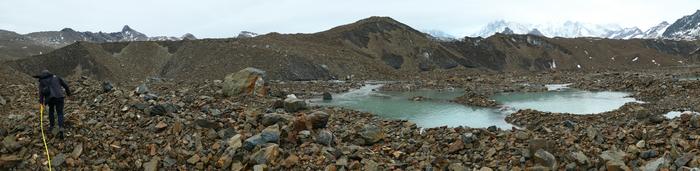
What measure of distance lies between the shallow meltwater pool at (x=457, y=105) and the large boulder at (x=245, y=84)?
613 centimetres

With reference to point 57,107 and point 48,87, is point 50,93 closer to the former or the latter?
point 48,87

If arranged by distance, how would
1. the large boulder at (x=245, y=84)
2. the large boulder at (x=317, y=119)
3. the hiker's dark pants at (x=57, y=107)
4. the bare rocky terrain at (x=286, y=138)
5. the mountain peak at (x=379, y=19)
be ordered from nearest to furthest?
the bare rocky terrain at (x=286, y=138) → the hiker's dark pants at (x=57, y=107) → the large boulder at (x=317, y=119) → the large boulder at (x=245, y=84) → the mountain peak at (x=379, y=19)

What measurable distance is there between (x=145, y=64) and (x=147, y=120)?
200 feet

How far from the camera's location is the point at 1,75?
32.1 m

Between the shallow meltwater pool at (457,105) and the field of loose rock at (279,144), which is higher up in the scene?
the field of loose rock at (279,144)

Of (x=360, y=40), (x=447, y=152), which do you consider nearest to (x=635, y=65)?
(x=360, y=40)

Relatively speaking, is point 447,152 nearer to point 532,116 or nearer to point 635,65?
point 532,116

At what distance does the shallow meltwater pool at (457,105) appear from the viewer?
31625 millimetres

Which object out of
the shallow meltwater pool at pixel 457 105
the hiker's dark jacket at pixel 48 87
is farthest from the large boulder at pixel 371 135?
the hiker's dark jacket at pixel 48 87

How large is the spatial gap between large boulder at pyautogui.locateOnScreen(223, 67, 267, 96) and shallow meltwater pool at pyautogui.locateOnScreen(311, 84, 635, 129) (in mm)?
6133

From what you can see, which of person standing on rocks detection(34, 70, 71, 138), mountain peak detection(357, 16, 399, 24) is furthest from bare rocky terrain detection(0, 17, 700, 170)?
mountain peak detection(357, 16, 399, 24)

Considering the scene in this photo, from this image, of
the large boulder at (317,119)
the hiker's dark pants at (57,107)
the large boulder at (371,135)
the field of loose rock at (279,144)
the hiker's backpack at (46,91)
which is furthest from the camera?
the large boulder at (317,119)

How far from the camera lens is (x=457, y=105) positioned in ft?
130

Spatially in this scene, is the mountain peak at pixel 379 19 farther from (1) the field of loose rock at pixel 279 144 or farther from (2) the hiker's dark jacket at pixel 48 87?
(2) the hiker's dark jacket at pixel 48 87
